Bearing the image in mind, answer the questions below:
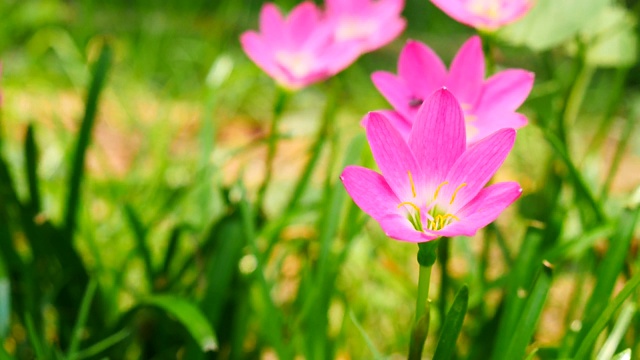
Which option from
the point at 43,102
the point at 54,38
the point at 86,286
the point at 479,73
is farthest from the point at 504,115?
the point at 54,38

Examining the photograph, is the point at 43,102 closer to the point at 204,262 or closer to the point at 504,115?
the point at 204,262

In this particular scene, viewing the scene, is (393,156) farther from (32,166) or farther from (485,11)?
(32,166)

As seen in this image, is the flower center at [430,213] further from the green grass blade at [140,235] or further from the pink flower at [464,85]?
the green grass blade at [140,235]

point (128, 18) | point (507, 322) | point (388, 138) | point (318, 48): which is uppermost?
point (388, 138)

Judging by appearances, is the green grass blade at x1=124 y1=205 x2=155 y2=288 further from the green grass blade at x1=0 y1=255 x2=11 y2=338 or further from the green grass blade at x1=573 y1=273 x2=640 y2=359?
the green grass blade at x1=573 y1=273 x2=640 y2=359

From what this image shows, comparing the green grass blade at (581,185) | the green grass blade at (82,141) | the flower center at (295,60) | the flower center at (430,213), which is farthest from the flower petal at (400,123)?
the green grass blade at (82,141)

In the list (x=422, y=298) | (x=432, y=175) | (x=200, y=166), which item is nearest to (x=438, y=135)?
(x=432, y=175)
